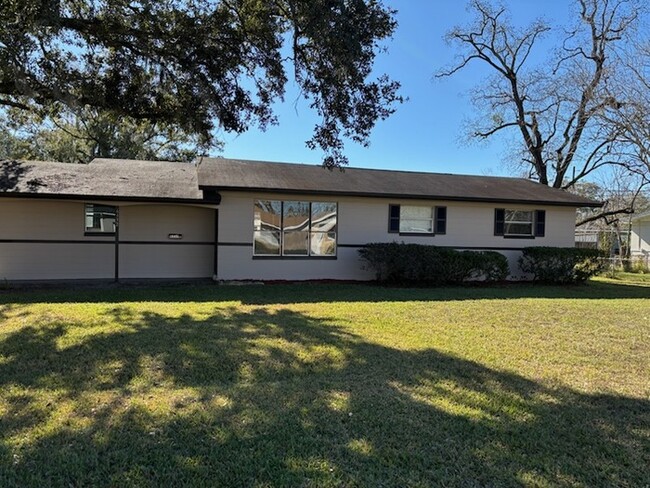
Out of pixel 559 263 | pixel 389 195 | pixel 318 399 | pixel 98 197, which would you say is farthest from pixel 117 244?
pixel 559 263

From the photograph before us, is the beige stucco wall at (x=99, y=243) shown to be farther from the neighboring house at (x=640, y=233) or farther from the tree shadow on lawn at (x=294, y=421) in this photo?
the neighboring house at (x=640, y=233)

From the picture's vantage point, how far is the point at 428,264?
1243cm

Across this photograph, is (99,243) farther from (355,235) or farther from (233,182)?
(355,235)

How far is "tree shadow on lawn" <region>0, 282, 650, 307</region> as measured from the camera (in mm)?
9359

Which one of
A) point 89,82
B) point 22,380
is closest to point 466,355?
point 22,380

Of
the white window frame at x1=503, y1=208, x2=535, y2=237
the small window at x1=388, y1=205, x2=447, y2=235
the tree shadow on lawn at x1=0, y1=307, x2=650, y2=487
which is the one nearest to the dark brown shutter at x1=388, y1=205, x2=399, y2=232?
the small window at x1=388, y1=205, x2=447, y2=235

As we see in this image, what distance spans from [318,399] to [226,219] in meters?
8.82

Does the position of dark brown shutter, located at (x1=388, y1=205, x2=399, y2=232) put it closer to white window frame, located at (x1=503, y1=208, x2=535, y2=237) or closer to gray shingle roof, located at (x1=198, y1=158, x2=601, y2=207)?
gray shingle roof, located at (x1=198, y1=158, x2=601, y2=207)

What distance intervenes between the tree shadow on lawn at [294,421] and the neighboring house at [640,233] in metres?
26.6

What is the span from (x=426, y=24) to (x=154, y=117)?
879cm

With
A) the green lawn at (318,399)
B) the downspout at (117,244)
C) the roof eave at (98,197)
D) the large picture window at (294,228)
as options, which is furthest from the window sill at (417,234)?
the downspout at (117,244)

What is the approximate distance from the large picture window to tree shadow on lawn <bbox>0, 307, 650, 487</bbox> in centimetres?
717

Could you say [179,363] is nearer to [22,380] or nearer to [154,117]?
[22,380]

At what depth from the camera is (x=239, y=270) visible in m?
12.4
